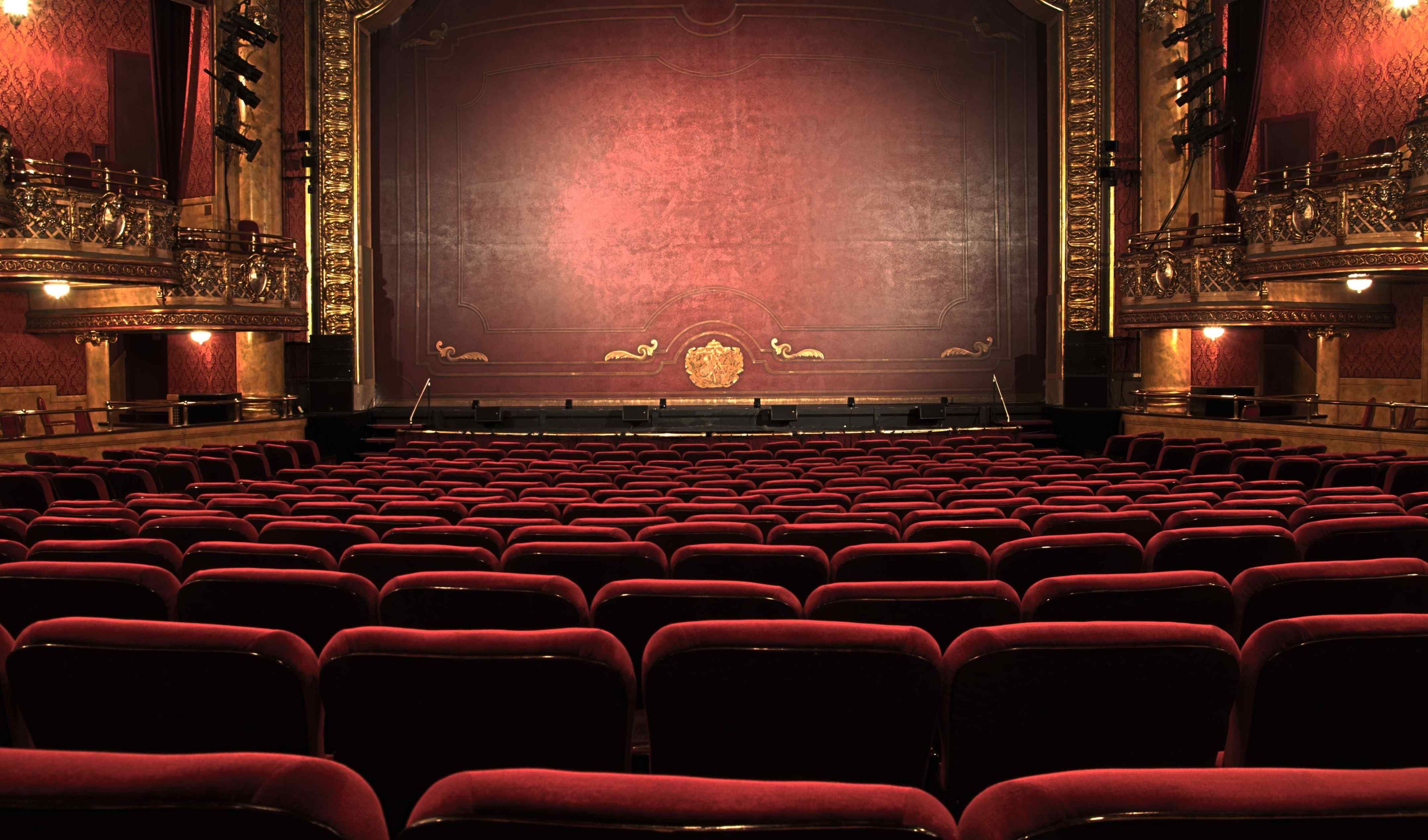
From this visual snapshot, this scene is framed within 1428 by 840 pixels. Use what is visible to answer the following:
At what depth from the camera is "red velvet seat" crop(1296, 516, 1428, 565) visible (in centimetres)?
301

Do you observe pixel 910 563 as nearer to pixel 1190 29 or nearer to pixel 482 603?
pixel 482 603

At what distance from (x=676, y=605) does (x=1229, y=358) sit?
1528 centimetres

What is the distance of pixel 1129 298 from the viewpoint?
13.4 metres

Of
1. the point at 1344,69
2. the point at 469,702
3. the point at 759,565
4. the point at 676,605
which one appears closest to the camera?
the point at 469,702

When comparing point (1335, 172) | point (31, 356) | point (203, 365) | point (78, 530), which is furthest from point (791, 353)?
point (78, 530)

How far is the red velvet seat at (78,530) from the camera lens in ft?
11.7

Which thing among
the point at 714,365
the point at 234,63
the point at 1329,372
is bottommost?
the point at 1329,372

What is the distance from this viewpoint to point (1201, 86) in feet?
41.2

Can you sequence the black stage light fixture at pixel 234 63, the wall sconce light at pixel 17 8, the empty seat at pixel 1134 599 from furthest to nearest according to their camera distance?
the black stage light fixture at pixel 234 63
the wall sconce light at pixel 17 8
the empty seat at pixel 1134 599

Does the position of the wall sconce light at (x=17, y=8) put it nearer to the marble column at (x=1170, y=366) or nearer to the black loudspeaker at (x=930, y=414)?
the black loudspeaker at (x=930, y=414)

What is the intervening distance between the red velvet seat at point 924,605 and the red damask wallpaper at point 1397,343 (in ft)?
45.8

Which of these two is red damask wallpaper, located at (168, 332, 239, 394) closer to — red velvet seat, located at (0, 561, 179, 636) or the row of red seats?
red velvet seat, located at (0, 561, 179, 636)

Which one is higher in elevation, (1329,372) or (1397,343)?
(1397,343)

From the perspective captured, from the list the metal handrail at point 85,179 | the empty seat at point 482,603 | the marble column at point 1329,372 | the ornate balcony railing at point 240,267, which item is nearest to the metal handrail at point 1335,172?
the marble column at point 1329,372
